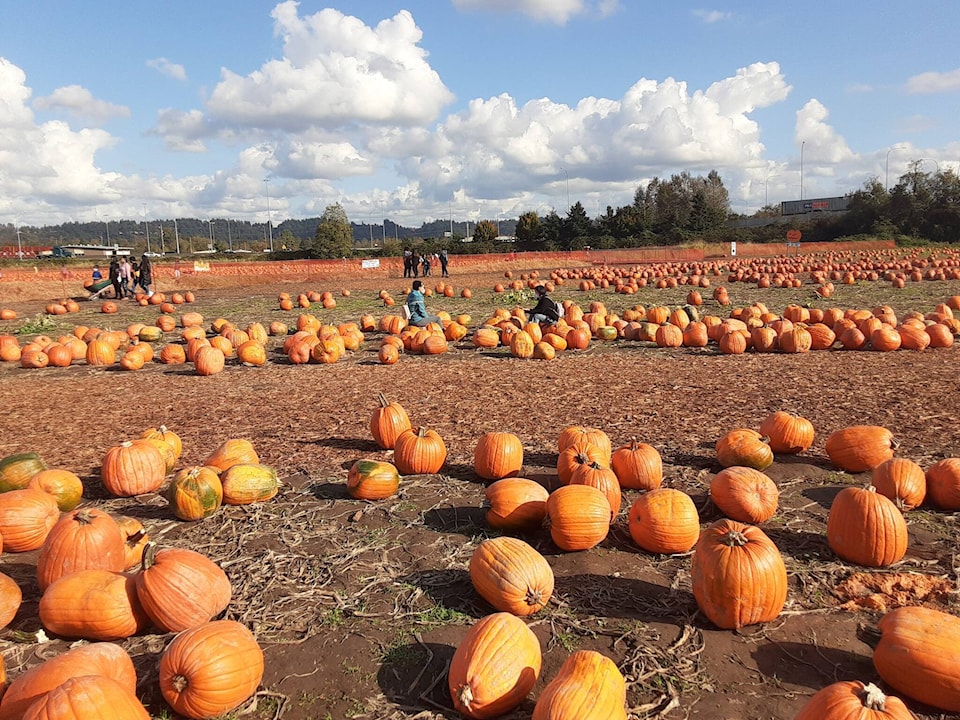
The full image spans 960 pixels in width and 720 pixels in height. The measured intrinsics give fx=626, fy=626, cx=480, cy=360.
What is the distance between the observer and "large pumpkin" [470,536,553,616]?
3.56 metres

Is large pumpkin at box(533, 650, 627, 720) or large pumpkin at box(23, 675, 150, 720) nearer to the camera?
large pumpkin at box(23, 675, 150, 720)

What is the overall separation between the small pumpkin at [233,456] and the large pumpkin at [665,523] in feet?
11.2

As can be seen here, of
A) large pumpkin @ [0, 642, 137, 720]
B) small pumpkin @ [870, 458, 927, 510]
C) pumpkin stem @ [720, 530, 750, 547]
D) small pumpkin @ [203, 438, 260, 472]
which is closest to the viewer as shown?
large pumpkin @ [0, 642, 137, 720]

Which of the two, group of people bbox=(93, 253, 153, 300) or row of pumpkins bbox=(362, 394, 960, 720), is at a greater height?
group of people bbox=(93, 253, 153, 300)

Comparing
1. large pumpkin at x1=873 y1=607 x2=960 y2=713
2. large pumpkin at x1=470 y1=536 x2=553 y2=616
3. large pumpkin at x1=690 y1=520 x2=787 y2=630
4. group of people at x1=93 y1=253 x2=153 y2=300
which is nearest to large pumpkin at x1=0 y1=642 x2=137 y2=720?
large pumpkin at x1=470 y1=536 x2=553 y2=616

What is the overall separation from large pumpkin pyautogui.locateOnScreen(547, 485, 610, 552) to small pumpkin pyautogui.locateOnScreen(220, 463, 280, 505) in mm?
2458

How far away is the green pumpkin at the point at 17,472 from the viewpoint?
5.23m

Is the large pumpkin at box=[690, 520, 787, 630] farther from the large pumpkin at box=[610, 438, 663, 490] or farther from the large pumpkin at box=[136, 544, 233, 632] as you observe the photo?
the large pumpkin at box=[136, 544, 233, 632]

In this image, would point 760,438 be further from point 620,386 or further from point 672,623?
point 620,386

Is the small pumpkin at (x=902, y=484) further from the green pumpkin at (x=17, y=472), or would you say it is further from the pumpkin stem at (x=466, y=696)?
the green pumpkin at (x=17, y=472)

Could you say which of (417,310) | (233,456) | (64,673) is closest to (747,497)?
(64,673)

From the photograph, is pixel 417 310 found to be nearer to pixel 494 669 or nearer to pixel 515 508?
pixel 515 508

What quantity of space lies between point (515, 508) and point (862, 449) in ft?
10.6

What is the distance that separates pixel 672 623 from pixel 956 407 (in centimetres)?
585
